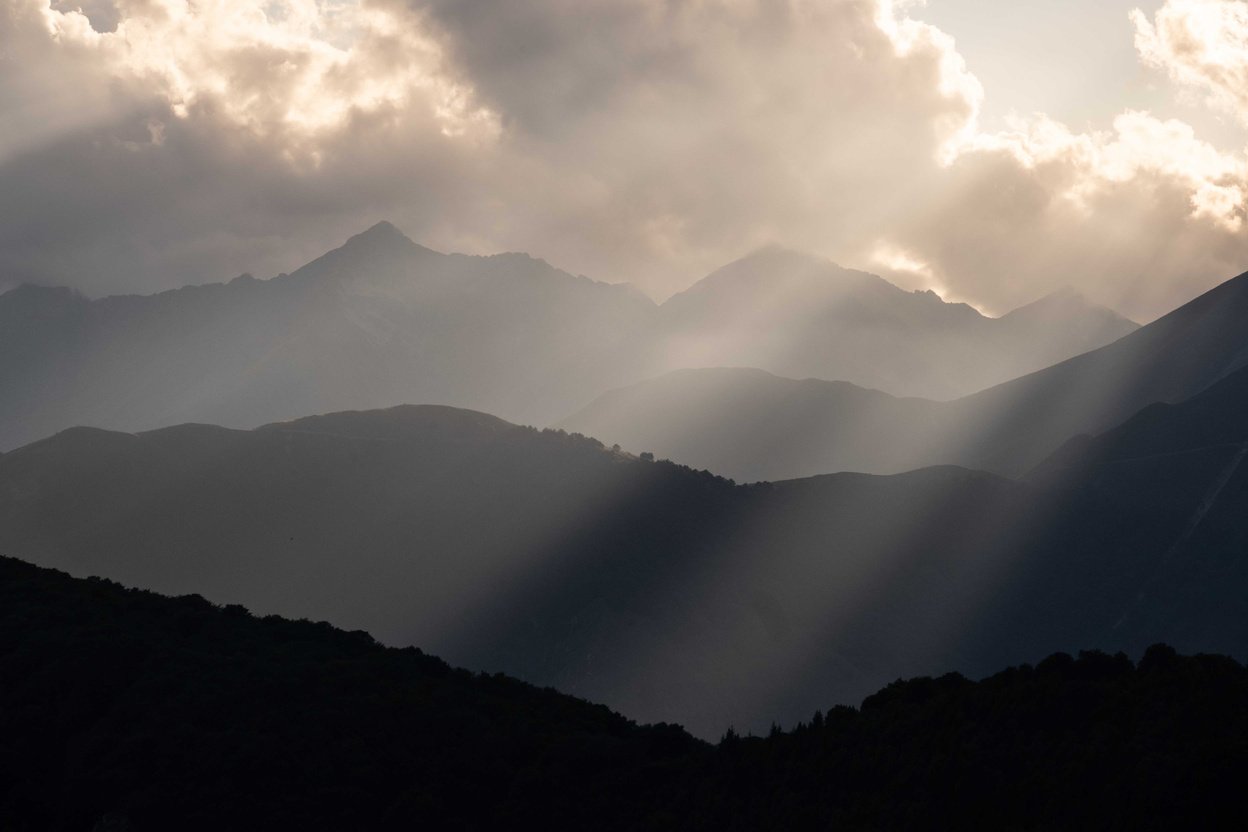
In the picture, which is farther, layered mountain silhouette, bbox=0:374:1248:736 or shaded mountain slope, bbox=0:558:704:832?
layered mountain silhouette, bbox=0:374:1248:736

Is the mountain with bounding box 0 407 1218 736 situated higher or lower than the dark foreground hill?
higher

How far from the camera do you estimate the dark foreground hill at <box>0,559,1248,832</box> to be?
125 feet

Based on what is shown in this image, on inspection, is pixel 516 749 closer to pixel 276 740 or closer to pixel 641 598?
pixel 276 740

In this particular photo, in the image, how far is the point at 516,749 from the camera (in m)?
51.0

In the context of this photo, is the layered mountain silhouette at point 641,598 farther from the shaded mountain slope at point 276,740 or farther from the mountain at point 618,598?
the shaded mountain slope at point 276,740

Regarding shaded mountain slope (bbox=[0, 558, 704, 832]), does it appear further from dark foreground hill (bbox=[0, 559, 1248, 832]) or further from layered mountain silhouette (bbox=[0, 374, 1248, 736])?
layered mountain silhouette (bbox=[0, 374, 1248, 736])

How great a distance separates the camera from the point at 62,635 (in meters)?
57.3

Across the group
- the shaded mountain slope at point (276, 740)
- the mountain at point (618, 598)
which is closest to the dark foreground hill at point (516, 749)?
the shaded mountain slope at point (276, 740)

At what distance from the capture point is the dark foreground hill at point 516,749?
38.2 metres

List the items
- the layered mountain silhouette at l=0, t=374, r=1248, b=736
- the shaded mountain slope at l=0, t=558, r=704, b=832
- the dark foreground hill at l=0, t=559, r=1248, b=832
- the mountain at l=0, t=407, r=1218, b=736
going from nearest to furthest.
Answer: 1. the dark foreground hill at l=0, t=559, r=1248, b=832
2. the shaded mountain slope at l=0, t=558, r=704, b=832
3. the mountain at l=0, t=407, r=1218, b=736
4. the layered mountain silhouette at l=0, t=374, r=1248, b=736

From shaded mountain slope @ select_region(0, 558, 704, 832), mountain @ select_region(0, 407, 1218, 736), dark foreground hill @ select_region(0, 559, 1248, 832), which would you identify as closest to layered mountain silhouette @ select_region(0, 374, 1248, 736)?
mountain @ select_region(0, 407, 1218, 736)

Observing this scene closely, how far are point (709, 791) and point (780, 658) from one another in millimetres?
130449

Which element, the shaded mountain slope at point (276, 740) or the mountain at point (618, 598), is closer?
the shaded mountain slope at point (276, 740)

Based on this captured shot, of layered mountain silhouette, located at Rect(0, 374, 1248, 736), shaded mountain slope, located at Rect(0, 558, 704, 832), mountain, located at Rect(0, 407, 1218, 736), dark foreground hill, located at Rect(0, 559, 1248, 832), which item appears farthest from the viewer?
layered mountain silhouette, located at Rect(0, 374, 1248, 736)
